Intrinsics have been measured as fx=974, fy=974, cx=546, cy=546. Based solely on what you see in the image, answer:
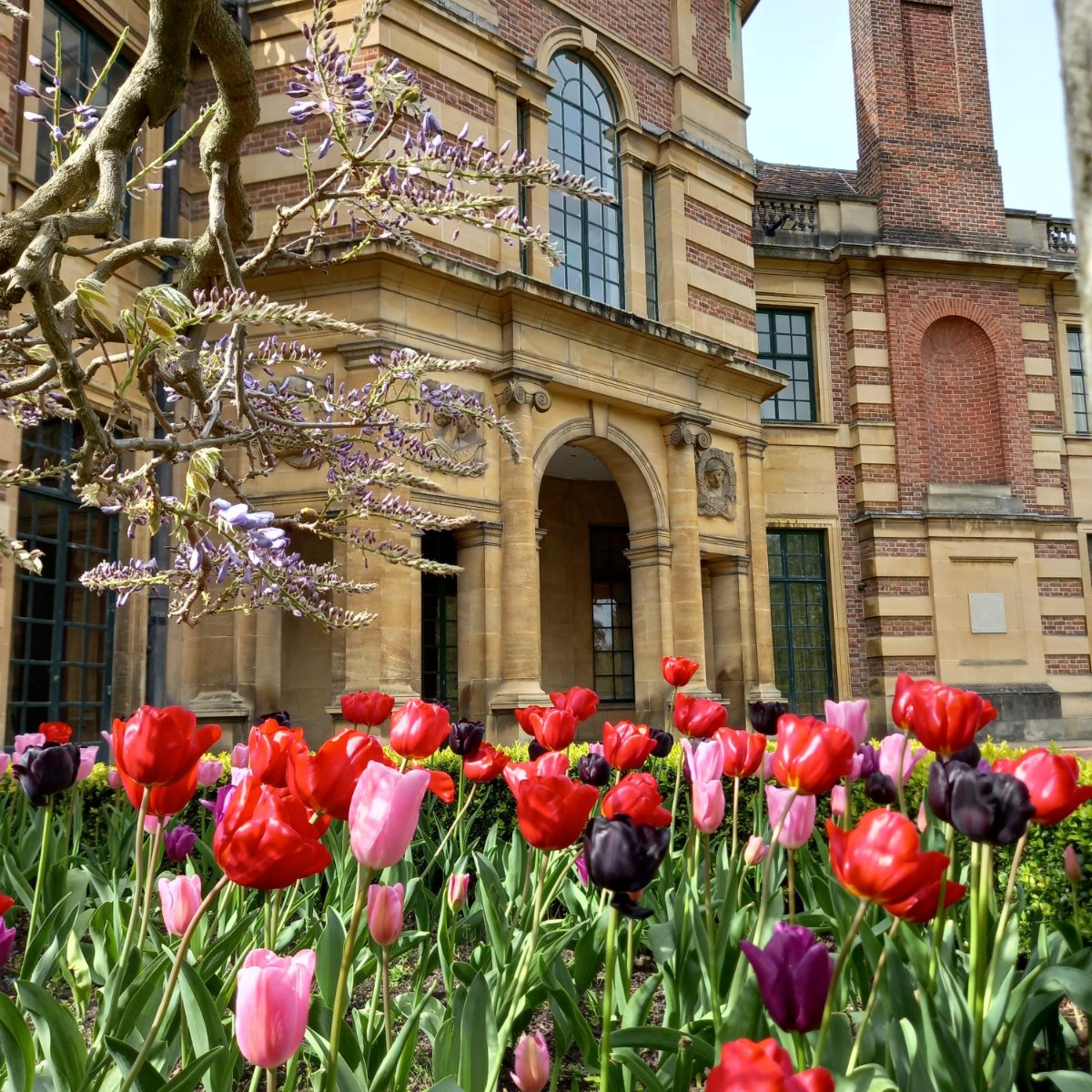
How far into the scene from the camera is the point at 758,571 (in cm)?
1471

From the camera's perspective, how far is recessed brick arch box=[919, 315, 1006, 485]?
17.8m

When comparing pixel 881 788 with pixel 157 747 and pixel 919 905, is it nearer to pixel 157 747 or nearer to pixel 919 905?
pixel 919 905

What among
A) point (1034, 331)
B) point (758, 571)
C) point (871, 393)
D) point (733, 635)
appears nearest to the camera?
point (733, 635)

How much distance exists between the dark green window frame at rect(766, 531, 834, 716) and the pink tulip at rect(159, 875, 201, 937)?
50.3 ft

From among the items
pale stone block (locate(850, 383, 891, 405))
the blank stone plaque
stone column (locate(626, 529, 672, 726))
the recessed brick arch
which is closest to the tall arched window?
stone column (locate(626, 529, 672, 726))

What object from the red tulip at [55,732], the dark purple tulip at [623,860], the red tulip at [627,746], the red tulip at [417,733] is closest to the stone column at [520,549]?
the red tulip at [55,732]

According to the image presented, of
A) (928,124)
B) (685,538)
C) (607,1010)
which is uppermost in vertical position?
(928,124)

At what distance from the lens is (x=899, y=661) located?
1680cm

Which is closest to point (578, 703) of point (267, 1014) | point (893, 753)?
point (893, 753)

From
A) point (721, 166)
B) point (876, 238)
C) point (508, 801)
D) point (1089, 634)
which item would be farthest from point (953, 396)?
point (508, 801)

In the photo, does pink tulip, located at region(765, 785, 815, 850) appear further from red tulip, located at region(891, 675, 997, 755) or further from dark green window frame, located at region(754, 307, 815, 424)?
dark green window frame, located at region(754, 307, 815, 424)

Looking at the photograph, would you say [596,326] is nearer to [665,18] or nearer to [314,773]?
[665,18]

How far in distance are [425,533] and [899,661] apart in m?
9.06

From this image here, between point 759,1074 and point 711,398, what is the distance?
13.8 meters
